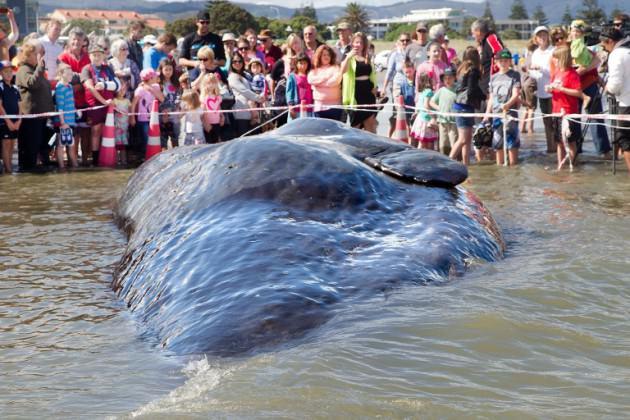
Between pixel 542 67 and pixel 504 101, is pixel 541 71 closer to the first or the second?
pixel 542 67

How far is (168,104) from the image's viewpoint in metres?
15.9

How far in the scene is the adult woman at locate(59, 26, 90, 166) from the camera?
1538 centimetres

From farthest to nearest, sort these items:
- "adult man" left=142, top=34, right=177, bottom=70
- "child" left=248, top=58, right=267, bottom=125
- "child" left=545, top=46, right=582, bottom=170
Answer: "adult man" left=142, top=34, right=177, bottom=70 → "child" left=248, top=58, right=267, bottom=125 → "child" left=545, top=46, right=582, bottom=170

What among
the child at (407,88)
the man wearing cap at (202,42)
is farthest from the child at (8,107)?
the child at (407,88)

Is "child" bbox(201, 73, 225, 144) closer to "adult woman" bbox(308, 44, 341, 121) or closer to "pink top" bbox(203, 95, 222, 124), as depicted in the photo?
"pink top" bbox(203, 95, 222, 124)

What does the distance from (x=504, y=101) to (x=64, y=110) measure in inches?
280

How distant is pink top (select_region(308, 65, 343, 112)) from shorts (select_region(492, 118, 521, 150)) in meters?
2.63

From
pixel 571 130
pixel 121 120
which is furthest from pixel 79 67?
pixel 571 130

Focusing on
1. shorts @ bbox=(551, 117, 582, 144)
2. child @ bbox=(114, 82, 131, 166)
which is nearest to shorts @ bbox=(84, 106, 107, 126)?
child @ bbox=(114, 82, 131, 166)

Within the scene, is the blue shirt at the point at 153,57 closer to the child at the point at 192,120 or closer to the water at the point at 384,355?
the child at the point at 192,120

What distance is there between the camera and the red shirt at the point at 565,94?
1355cm

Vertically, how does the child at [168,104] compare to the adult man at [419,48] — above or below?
below

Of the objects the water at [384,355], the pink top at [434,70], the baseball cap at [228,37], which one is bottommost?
the water at [384,355]

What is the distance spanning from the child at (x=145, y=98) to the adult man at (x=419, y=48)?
4.69 m
